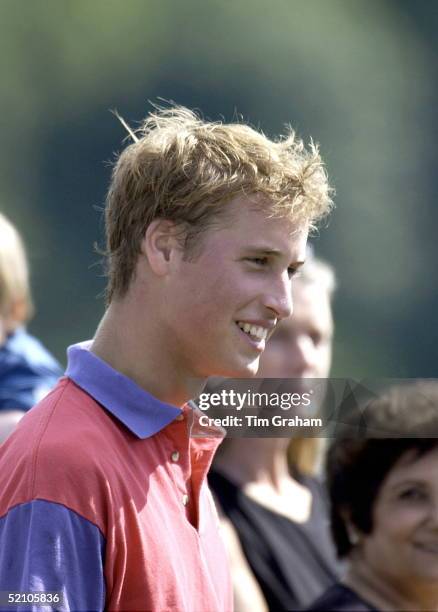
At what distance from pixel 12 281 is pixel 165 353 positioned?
5.89 feet

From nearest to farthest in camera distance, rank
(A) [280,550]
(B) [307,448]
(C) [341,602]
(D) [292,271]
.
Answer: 1. (D) [292,271]
2. (C) [341,602]
3. (A) [280,550]
4. (B) [307,448]

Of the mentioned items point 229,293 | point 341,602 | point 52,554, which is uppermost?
point 229,293

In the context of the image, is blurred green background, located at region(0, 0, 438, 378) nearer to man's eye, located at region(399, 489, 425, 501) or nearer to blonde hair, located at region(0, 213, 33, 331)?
blonde hair, located at region(0, 213, 33, 331)

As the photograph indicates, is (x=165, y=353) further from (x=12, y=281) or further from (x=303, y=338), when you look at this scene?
(x=12, y=281)

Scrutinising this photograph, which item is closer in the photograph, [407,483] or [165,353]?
[165,353]

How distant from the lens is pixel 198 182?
2158 mm

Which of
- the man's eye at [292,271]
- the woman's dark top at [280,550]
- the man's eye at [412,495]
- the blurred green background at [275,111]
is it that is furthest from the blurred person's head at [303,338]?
the blurred green background at [275,111]

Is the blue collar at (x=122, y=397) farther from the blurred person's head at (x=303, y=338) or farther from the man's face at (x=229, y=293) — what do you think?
the blurred person's head at (x=303, y=338)

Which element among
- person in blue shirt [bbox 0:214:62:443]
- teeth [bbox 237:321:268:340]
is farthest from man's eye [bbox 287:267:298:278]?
person in blue shirt [bbox 0:214:62:443]

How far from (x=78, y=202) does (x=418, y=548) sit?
8.02 meters

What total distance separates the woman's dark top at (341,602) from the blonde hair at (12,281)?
142 cm

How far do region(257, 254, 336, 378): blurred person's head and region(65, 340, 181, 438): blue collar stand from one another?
129 centimetres

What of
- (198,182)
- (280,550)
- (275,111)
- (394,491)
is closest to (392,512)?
(394,491)

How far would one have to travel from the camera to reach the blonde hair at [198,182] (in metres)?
2.14
